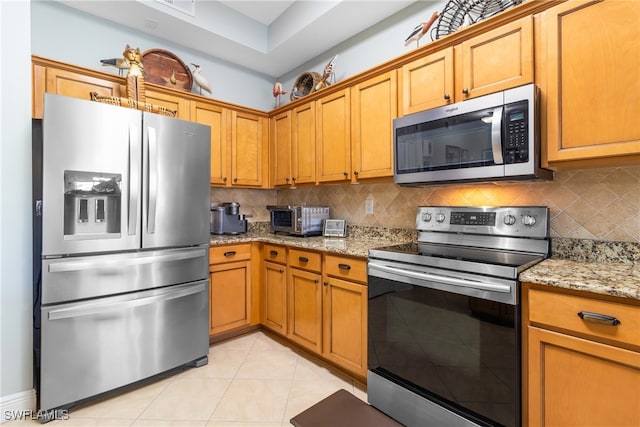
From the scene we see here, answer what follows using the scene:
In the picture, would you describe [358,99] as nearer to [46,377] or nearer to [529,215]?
[529,215]

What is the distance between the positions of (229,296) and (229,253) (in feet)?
1.22

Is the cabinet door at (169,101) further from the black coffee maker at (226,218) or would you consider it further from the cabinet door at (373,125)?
the cabinet door at (373,125)

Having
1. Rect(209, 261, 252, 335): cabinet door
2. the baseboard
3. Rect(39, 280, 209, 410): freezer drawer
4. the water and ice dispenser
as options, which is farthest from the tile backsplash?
the baseboard

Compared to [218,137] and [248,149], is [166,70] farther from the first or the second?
[248,149]

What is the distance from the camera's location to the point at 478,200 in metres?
1.96

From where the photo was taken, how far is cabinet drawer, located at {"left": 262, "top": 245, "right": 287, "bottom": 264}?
2.54 m

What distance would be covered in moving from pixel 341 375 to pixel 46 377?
1.72 m

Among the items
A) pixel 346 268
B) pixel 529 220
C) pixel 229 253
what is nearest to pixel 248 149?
pixel 229 253

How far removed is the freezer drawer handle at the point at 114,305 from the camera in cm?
169

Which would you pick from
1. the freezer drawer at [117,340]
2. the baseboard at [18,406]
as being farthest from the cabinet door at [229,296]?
the baseboard at [18,406]

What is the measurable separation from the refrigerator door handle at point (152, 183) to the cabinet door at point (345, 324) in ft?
4.02

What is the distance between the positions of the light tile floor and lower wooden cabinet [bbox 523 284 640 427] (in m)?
1.05

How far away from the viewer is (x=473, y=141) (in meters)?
1.66

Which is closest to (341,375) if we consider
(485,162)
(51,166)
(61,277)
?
(485,162)
